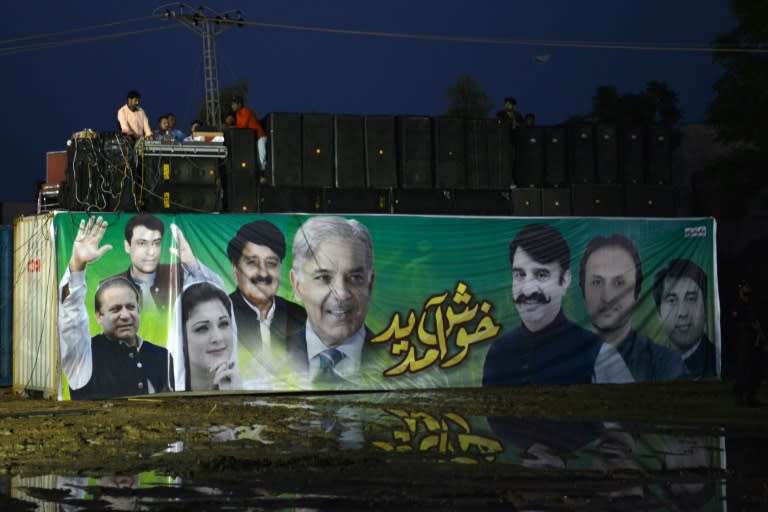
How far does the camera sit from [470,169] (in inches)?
677

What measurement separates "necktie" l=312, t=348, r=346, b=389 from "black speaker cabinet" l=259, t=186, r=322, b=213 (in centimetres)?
201

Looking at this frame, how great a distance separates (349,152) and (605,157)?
4.08m

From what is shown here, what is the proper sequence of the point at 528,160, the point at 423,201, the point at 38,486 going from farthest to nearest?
the point at 528,160, the point at 423,201, the point at 38,486

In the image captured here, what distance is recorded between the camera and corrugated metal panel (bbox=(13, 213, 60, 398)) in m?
15.3

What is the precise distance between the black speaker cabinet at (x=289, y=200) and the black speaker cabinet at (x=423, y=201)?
1192mm

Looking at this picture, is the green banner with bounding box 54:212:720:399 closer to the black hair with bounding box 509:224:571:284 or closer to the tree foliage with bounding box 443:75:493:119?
the black hair with bounding box 509:224:571:284

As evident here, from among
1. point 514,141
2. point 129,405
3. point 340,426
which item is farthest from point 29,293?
point 514,141

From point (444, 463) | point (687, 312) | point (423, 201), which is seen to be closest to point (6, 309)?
point (423, 201)

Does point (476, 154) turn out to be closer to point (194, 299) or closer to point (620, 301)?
point (620, 301)

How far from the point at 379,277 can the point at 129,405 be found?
397cm

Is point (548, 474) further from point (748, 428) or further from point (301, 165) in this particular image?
point (301, 165)

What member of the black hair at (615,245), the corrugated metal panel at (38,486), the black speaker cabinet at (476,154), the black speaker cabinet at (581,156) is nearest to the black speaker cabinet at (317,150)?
the black speaker cabinet at (476,154)

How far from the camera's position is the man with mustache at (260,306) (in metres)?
15.8

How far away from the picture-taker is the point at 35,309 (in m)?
16.0
